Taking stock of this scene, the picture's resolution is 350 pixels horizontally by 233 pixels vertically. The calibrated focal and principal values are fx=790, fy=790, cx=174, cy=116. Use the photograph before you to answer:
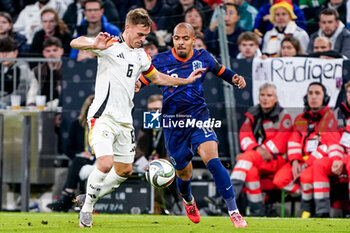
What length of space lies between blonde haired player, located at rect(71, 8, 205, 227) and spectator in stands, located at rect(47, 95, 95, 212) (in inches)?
163

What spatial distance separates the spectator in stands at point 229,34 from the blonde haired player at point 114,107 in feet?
14.7

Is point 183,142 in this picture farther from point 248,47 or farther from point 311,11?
point 311,11

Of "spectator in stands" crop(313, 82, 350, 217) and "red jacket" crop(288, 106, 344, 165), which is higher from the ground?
"red jacket" crop(288, 106, 344, 165)

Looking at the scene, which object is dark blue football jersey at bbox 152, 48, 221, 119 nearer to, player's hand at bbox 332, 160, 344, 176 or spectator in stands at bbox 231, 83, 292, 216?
spectator in stands at bbox 231, 83, 292, 216

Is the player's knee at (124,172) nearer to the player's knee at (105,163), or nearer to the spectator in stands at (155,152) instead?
the player's knee at (105,163)

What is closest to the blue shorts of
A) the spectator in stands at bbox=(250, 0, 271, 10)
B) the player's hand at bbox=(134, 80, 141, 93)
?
the player's hand at bbox=(134, 80, 141, 93)

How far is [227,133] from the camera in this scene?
1244 centimetres

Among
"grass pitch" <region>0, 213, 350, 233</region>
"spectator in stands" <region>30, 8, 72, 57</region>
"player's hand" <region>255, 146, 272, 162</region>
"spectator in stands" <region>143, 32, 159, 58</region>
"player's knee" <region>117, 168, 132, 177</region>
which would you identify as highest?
"spectator in stands" <region>30, 8, 72, 57</region>

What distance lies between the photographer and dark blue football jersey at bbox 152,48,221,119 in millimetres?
9398

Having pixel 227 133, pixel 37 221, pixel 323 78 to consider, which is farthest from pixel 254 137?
pixel 37 221

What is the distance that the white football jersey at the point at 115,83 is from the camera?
8359 mm

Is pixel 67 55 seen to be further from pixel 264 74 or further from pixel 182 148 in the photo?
pixel 182 148

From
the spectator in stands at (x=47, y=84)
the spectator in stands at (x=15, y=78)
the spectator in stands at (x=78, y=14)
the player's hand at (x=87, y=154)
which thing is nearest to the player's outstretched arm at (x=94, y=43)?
the player's hand at (x=87, y=154)

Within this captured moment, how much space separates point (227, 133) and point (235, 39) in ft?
5.56
